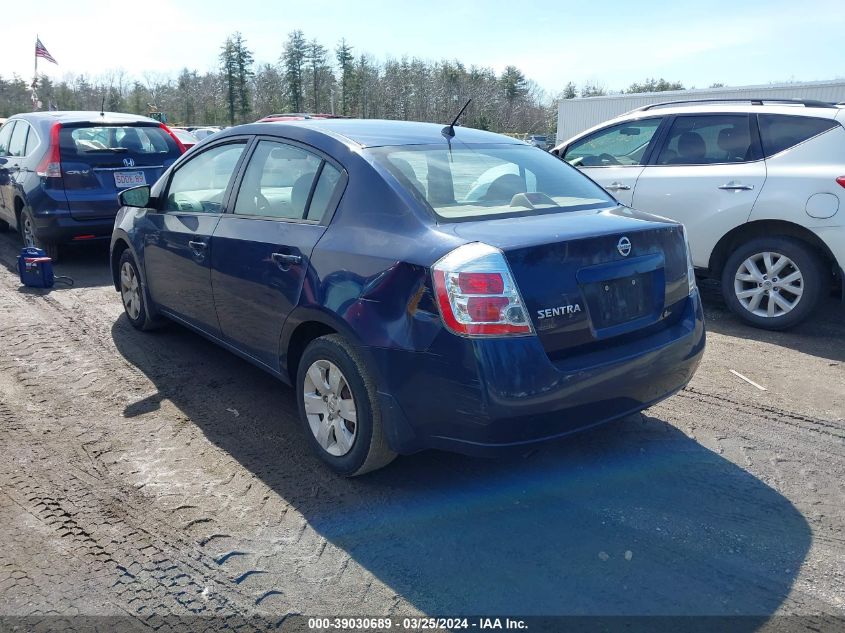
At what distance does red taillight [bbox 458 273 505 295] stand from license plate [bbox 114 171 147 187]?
6.49m

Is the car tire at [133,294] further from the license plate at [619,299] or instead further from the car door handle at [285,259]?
A: the license plate at [619,299]

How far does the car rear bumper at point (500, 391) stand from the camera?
278 centimetres

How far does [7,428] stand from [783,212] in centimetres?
578

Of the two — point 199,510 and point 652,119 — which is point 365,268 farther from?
point 652,119

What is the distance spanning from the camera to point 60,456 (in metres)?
3.70

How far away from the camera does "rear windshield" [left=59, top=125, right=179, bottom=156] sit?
7949 mm

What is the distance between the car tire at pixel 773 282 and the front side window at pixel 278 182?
13.2 feet

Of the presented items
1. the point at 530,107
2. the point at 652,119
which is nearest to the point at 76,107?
the point at 530,107

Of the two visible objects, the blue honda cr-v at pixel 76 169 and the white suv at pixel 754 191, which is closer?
the white suv at pixel 754 191

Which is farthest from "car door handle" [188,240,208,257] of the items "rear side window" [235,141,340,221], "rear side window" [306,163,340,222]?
"rear side window" [306,163,340,222]

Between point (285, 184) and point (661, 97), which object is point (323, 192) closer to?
point (285, 184)

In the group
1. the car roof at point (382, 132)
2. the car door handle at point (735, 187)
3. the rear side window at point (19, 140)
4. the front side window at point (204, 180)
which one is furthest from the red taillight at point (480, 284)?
the rear side window at point (19, 140)

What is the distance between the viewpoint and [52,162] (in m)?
7.79

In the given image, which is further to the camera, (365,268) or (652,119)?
(652,119)
